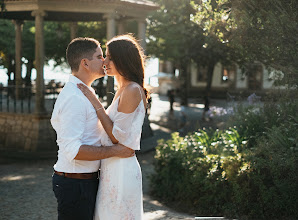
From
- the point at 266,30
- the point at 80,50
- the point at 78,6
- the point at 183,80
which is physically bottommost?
the point at 183,80

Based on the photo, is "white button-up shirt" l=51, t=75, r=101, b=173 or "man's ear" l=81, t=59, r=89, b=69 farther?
"man's ear" l=81, t=59, r=89, b=69

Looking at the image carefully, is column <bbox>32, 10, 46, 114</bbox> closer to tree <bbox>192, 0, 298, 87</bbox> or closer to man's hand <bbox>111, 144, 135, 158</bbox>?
tree <bbox>192, 0, 298, 87</bbox>

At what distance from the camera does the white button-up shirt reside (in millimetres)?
2912

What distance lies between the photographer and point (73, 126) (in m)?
2.91

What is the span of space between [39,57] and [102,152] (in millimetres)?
9590

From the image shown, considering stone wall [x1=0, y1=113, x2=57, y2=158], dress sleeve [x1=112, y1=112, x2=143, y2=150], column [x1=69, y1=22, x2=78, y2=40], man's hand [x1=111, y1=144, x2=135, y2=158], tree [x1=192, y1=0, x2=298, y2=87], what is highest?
column [x1=69, y1=22, x2=78, y2=40]

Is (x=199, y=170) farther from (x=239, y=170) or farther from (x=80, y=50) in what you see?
(x=80, y=50)

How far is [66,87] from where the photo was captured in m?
3.04

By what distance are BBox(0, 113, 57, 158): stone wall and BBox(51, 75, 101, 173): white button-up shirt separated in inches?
355

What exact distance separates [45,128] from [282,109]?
683 centimetres

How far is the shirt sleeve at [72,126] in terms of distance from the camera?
2908mm

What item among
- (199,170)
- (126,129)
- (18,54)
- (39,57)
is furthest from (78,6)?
(126,129)

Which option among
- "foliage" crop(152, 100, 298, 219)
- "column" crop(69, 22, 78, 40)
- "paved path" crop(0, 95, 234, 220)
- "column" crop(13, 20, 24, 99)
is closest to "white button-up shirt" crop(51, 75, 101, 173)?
"paved path" crop(0, 95, 234, 220)

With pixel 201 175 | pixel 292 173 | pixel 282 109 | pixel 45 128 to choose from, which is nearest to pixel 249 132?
pixel 282 109
